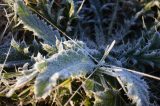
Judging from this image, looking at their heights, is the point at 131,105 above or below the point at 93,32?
below

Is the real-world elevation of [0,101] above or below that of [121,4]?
below

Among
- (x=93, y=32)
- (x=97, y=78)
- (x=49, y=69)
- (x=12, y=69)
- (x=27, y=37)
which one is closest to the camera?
(x=49, y=69)

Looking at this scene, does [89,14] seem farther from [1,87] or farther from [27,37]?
[1,87]

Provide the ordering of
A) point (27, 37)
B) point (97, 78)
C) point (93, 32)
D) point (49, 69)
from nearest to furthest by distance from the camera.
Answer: point (49, 69) → point (97, 78) → point (27, 37) → point (93, 32)

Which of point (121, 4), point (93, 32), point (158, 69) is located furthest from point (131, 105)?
point (121, 4)

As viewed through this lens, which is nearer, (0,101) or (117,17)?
(0,101)

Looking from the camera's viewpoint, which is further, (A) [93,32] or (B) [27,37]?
(A) [93,32]

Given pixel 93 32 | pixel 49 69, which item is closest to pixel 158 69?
pixel 93 32

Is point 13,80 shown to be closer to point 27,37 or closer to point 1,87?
point 1,87

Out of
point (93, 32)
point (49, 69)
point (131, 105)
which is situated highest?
point (49, 69)
